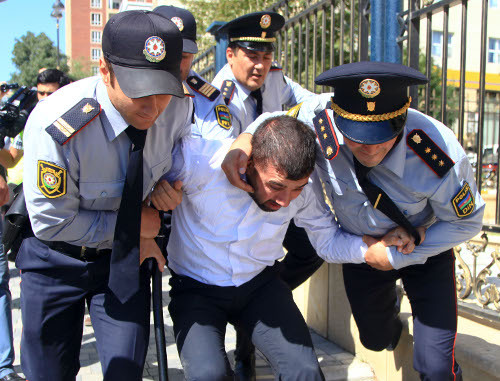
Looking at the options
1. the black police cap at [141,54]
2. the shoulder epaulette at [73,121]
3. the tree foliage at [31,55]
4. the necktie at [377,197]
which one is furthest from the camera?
the tree foliage at [31,55]

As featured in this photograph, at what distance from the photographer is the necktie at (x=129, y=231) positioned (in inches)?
92.4

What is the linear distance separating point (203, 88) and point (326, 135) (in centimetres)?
119

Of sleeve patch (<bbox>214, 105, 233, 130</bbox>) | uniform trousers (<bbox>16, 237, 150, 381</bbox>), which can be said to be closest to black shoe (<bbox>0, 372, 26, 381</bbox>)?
uniform trousers (<bbox>16, 237, 150, 381</bbox>)

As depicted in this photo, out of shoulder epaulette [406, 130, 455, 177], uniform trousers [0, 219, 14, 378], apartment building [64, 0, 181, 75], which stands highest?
apartment building [64, 0, 181, 75]

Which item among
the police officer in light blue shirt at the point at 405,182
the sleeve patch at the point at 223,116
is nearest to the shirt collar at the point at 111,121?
the police officer in light blue shirt at the point at 405,182

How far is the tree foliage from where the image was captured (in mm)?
49844

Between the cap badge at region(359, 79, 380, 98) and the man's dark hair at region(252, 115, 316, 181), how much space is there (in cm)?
32


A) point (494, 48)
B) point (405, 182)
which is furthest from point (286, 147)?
point (494, 48)

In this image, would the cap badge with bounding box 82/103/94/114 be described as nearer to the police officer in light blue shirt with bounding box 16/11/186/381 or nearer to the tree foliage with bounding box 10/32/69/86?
the police officer in light blue shirt with bounding box 16/11/186/381

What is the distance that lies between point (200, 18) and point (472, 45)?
21.5 meters

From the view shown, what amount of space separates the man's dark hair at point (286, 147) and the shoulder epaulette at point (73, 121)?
0.75 meters

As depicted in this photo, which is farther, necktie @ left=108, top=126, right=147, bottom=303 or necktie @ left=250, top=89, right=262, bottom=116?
necktie @ left=250, top=89, right=262, bottom=116

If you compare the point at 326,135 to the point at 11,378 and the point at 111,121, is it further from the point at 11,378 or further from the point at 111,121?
the point at 11,378

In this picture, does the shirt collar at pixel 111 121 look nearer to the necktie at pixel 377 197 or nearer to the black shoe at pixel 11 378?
the necktie at pixel 377 197
